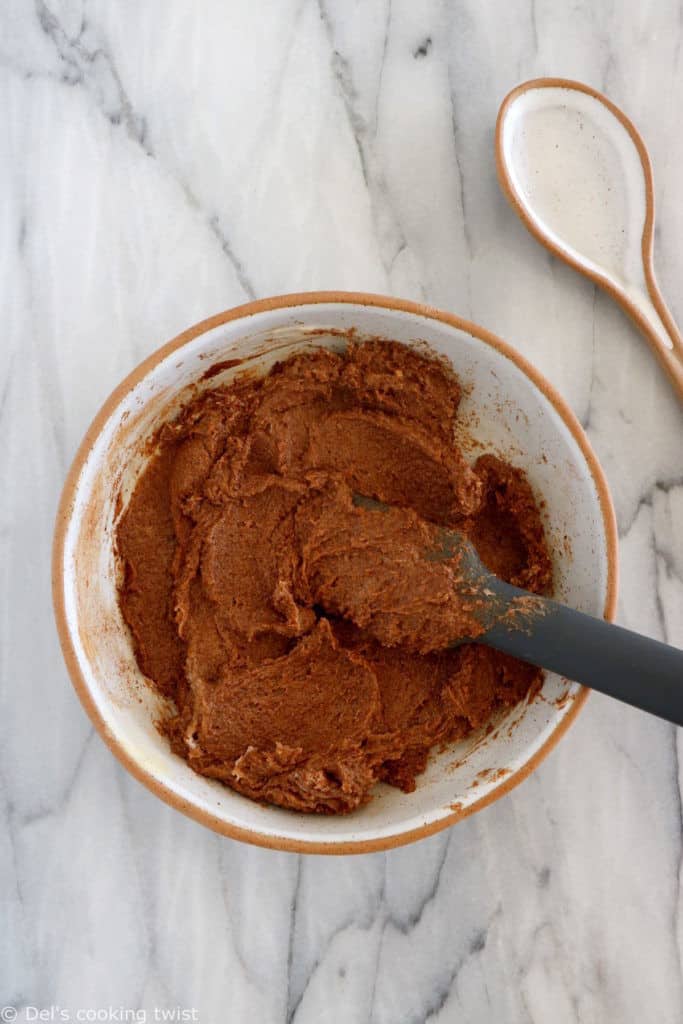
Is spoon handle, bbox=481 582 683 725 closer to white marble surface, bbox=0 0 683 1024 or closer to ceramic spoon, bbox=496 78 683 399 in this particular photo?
white marble surface, bbox=0 0 683 1024

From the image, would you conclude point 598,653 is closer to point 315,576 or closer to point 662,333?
point 315,576

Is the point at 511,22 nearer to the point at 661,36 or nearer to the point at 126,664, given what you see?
the point at 661,36

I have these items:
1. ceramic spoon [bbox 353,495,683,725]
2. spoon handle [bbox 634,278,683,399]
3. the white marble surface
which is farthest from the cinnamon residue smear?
spoon handle [bbox 634,278,683,399]

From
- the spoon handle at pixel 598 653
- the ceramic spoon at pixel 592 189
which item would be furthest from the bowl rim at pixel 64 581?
the ceramic spoon at pixel 592 189

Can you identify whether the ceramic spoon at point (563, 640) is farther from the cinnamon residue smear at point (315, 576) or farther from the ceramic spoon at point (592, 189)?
the ceramic spoon at point (592, 189)

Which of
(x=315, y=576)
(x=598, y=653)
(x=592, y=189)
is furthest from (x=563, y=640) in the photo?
(x=592, y=189)

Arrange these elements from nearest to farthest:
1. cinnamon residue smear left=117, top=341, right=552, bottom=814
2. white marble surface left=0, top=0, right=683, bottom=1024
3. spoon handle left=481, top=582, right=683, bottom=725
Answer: spoon handle left=481, top=582, right=683, bottom=725 → cinnamon residue smear left=117, top=341, right=552, bottom=814 → white marble surface left=0, top=0, right=683, bottom=1024
